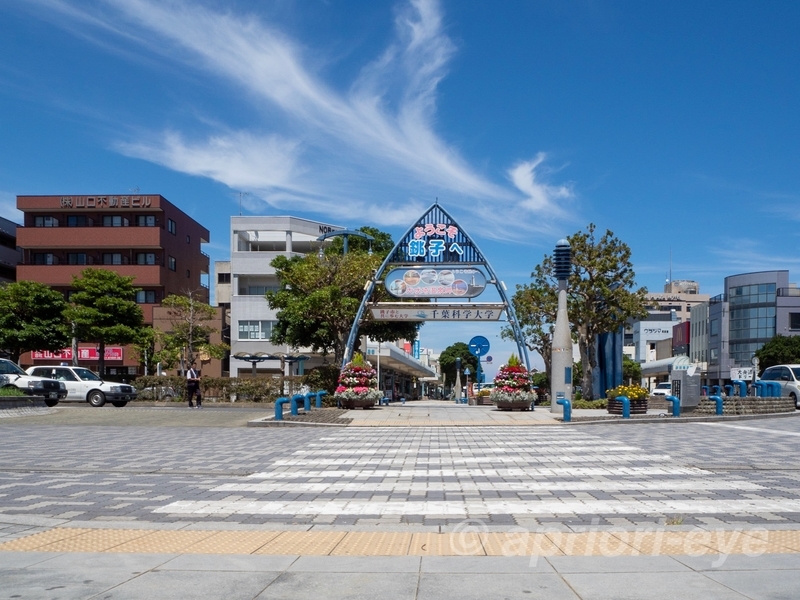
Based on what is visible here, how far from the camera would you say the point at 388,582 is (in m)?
5.27

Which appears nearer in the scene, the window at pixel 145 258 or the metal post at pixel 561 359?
the metal post at pixel 561 359

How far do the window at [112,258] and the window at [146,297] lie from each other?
313 centimetres

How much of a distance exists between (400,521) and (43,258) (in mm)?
63147

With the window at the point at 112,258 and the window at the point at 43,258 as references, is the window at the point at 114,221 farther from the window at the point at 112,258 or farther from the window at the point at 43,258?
the window at the point at 43,258

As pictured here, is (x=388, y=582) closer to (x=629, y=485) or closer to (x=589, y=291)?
(x=629, y=485)

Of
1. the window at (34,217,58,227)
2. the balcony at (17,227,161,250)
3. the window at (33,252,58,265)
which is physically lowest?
the window at (33,252,58,265)

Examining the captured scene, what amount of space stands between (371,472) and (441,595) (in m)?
6.37

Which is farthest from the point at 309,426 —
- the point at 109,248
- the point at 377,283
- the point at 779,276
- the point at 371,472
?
the point at 779,276

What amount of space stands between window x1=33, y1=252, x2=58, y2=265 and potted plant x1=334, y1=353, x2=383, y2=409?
4239 centimetres

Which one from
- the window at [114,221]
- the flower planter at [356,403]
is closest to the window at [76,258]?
the window at [114,221]

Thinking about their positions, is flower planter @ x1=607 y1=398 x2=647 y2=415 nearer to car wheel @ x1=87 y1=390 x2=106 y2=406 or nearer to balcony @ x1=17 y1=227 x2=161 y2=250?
car wheel @ x1=87 y1=390 x2=106 y2=406

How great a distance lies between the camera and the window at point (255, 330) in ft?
211

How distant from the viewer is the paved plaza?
5281mm

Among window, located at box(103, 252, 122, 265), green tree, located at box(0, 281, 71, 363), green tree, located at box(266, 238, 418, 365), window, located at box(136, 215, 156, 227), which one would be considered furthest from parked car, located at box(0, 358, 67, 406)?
window, located at box(103, 252, 122, 265)
